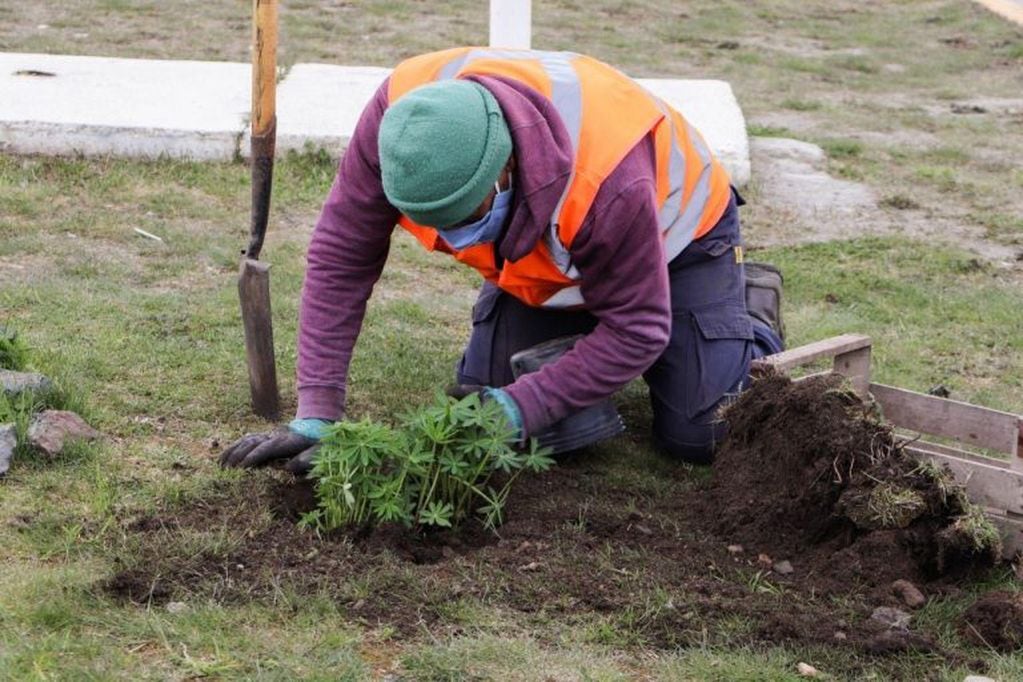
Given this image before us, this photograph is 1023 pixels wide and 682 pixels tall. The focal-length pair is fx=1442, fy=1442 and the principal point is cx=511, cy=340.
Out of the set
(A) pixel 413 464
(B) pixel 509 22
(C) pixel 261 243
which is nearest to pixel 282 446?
(A) pixel 413 464

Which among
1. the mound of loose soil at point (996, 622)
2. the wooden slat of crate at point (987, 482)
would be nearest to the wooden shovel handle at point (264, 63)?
the wooden slat of crate at point (987, 482)

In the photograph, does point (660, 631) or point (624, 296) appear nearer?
point (660, 631)

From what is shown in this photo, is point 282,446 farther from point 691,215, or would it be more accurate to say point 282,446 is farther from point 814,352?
point 814,352

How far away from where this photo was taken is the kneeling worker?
10.2 feet

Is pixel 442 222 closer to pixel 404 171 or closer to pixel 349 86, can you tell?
pixel 404 171

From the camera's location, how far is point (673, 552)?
345cm

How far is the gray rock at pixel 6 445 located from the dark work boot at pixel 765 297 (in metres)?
2.18

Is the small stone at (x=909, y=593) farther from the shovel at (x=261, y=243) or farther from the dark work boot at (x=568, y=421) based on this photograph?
the shovel at (x=261, y=243)

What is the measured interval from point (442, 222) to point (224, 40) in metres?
6.89

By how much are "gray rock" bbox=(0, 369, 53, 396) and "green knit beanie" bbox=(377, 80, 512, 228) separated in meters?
1.38

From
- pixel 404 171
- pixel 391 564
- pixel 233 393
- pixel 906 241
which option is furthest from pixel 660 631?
pixel 906 241

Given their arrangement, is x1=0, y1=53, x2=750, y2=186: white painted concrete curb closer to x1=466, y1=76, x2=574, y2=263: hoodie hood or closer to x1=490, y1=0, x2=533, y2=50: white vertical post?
x1=490, y1=0, x2=533, y2=50: white vertical post

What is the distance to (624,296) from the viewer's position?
354 cm

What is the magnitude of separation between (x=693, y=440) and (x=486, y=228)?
1156mm
